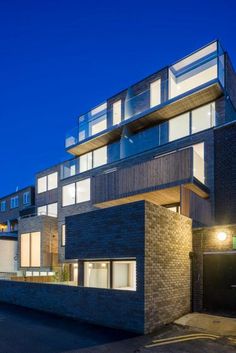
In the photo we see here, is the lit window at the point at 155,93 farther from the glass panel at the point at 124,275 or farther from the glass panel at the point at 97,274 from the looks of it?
the glass panel at the point at 124,275

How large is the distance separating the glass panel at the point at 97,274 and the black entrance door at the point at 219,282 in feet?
11.1

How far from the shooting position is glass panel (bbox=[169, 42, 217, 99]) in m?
15.4

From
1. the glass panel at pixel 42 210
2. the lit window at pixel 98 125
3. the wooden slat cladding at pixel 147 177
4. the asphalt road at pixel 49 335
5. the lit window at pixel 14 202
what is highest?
the lit window at pixel 98 125

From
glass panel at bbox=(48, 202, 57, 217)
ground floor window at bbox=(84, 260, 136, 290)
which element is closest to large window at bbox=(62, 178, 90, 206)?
glass panel at bbox=(48, 202, 57, 217)

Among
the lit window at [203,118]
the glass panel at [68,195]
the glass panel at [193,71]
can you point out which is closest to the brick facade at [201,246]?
the lit window at [203,118]

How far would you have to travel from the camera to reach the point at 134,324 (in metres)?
8.92

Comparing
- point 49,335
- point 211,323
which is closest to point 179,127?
point 211,323

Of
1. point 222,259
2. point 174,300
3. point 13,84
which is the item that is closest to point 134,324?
point 174,300

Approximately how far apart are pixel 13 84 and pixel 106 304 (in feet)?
411

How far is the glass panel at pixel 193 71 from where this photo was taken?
15.4 m

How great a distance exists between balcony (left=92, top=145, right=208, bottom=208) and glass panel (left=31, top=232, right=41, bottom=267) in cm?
921

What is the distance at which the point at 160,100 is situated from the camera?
16953mm

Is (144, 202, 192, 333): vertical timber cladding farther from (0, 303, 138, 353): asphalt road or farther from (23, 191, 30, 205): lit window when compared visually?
(23, 191, 30, 205): lit window

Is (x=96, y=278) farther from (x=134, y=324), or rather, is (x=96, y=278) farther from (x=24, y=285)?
(x=24, y=285)
